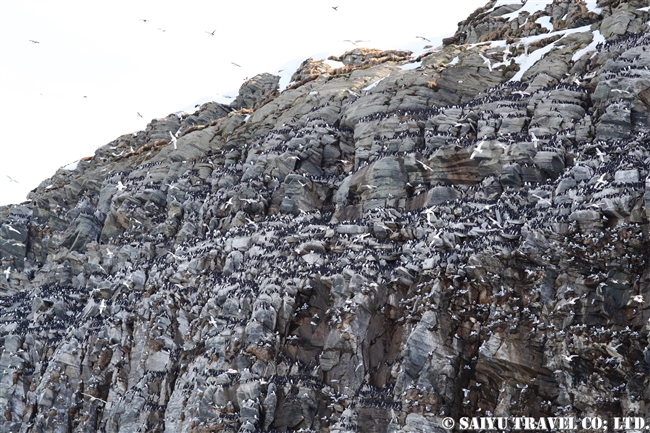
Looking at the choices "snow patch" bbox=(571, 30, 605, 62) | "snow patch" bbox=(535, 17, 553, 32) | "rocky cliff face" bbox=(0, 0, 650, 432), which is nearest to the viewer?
"rocky cliff face" bbox=(0, 0, 650, 432)

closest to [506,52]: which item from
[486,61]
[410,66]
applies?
[486,61]

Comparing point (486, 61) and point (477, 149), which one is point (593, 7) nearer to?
point (486, 61)

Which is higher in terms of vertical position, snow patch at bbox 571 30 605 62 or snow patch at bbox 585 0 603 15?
snow patch at bbox 585 0 603 15

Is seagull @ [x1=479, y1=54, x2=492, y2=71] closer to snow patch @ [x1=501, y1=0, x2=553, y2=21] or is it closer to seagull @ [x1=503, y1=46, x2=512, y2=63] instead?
seagull @ [x1=503, y1=46, x2=512, y2=63]

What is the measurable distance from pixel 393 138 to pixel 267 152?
14434 millimetres

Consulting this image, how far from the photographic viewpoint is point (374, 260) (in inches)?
2088

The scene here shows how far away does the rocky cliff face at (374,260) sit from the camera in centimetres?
4341

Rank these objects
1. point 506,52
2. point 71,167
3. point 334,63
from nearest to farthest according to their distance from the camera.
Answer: point 506,52, point 71,167, point 334,63

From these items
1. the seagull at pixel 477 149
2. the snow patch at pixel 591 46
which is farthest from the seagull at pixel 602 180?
the snow patch at pixel 591 46

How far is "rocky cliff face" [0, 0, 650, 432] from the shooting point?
4341 cm

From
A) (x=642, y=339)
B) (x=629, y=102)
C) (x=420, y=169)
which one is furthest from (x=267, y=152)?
(x=642, y=339)

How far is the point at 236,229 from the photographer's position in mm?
65750

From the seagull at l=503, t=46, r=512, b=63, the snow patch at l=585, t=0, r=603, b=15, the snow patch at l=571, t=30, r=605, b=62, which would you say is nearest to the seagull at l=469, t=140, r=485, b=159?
the snow patch at l=571, t=30, r=605, b=62

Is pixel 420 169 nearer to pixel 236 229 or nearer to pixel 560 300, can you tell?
pixel 236 229
